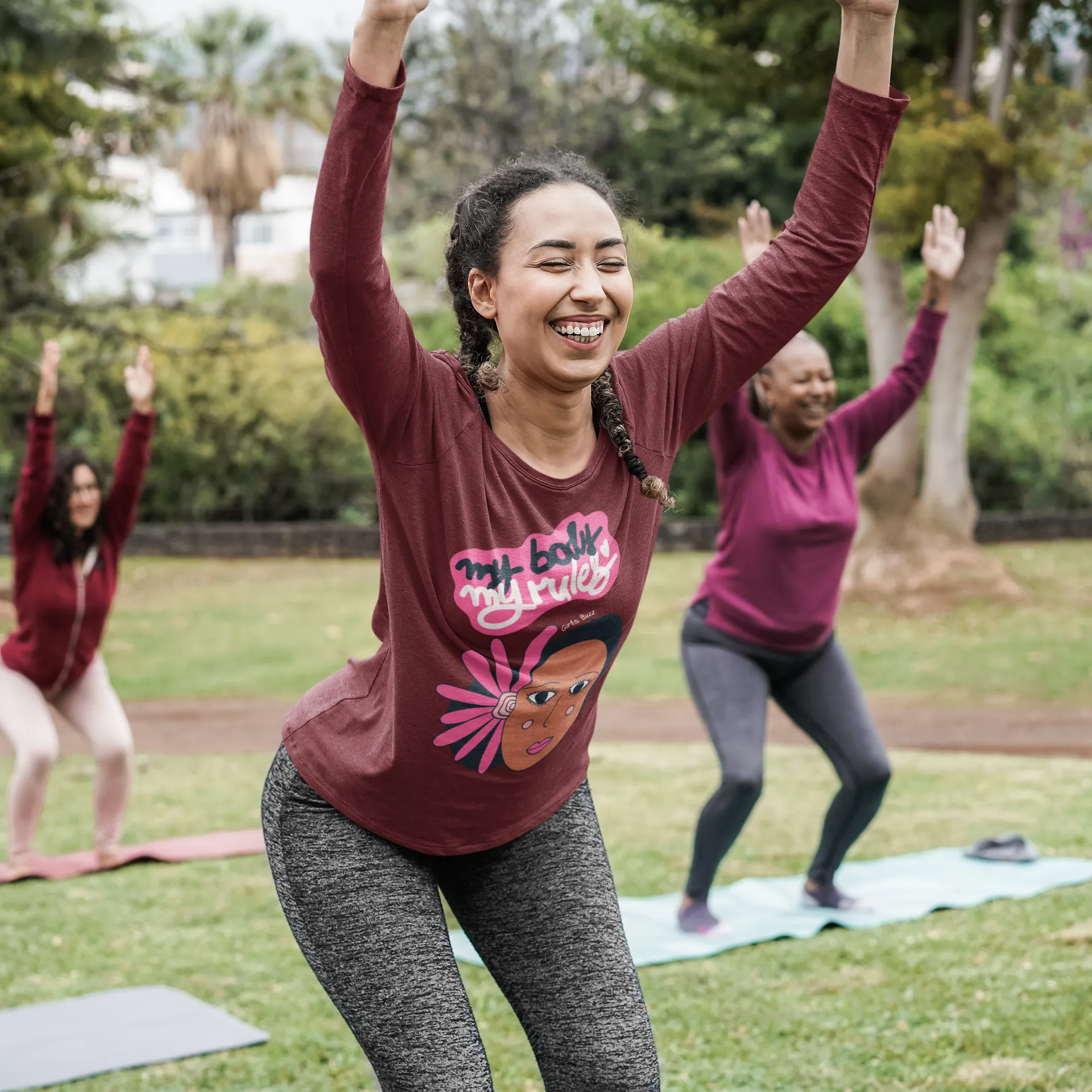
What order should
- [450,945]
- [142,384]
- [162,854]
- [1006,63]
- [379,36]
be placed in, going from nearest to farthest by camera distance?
[379,36] → [450,945] → [142,384] → [162,854] → [1006,63]

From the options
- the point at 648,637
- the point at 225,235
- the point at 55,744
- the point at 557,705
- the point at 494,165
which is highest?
the point at 494,165

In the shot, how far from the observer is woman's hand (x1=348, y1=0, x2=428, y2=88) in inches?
83.3

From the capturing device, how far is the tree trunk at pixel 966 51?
15.3 meters

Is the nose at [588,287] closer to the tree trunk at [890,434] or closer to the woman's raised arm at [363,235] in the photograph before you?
the woman's raised arm at [363,235]

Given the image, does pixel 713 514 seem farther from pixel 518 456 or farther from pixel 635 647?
pixel 518 456

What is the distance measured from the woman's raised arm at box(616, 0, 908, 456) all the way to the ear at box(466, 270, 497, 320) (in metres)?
0.28

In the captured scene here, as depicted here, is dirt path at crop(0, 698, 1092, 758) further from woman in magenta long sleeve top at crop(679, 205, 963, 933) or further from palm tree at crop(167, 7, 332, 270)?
palm tree at crop(167, 7, 332, 270)

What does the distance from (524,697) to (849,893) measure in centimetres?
419

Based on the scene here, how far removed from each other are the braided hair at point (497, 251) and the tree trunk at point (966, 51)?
540 inches

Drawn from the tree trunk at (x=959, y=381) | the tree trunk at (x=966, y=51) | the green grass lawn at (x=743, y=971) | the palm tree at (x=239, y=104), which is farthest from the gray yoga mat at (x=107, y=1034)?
the palm tree at (x=239, y=104)

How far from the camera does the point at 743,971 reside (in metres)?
5.32

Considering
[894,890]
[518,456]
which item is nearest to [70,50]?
[894,890]

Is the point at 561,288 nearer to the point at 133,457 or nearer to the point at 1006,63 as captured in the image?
the point at 133,457

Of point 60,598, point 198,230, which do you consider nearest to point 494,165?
point 60,598
